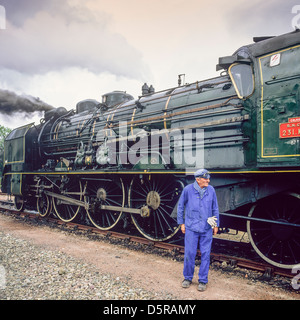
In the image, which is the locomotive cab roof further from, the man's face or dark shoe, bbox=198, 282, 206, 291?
dark shoe, bbox=198, 282, 206, 291

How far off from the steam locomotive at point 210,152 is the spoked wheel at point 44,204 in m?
0.25

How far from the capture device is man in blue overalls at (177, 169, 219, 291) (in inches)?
159

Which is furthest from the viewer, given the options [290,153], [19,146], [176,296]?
[19,146]

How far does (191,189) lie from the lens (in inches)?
Result: 167

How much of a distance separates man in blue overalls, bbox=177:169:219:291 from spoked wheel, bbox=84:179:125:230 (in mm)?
Result: 3282

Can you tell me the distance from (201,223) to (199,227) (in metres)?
0.06

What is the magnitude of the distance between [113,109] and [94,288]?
5.57 meters

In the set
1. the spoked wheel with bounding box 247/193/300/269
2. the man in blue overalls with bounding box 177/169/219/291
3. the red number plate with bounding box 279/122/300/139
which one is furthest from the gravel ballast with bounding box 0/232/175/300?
the red number plate with bounding box 279/122/300/139

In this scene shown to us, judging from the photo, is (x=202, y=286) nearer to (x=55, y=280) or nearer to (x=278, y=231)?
(x=278, y=231)

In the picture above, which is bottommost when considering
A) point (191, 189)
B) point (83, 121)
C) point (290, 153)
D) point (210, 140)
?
point (191, 189)

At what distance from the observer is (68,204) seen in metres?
8.91

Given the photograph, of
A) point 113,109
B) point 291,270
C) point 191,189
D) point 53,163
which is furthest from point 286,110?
point 53,163

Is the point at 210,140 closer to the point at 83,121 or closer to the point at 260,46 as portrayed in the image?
the point at 260,46

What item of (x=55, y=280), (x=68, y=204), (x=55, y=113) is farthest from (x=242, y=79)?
(x=55, y=113)
